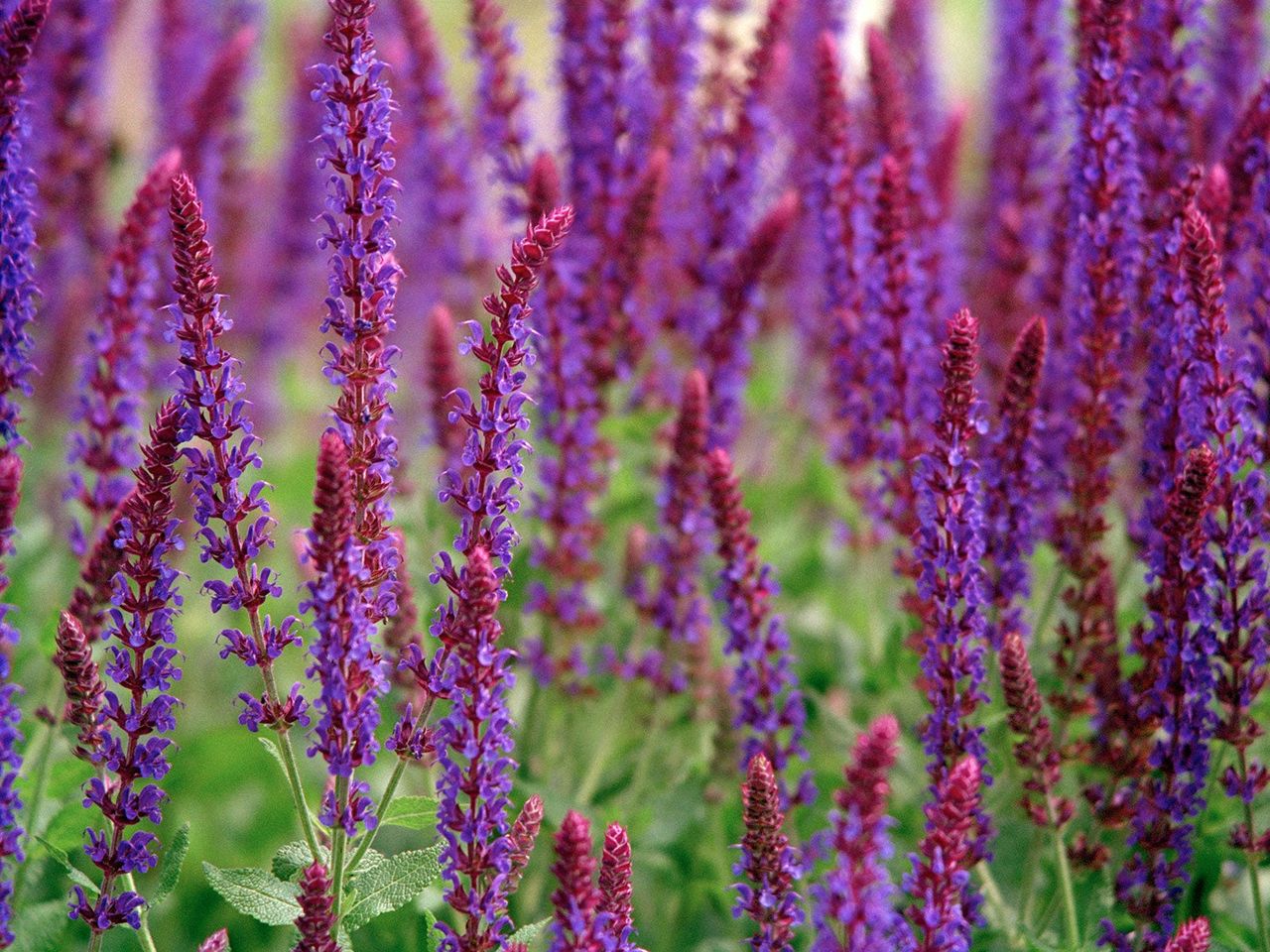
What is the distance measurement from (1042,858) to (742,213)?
1887 millimetres

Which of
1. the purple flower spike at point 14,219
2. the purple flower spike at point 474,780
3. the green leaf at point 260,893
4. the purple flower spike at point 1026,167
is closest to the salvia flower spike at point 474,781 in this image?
the purple flower spike at point 474,780

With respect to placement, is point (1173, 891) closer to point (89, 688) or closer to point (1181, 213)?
point (1181, 213)

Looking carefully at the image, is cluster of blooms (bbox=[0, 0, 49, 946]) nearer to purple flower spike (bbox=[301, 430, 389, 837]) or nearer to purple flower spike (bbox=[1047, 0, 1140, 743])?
purple flower spike (bbox=[301, 430, 389, 837])

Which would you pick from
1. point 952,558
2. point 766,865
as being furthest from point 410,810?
point 952,558

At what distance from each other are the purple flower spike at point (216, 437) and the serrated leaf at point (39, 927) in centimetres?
94

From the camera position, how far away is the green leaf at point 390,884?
239 cm

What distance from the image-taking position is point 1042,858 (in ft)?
11.0

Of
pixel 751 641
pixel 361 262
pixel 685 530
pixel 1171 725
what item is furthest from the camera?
pixel 685 530

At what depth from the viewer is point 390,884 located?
2426mm

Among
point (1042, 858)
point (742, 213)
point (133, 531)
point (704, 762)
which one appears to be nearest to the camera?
point (133, 531)

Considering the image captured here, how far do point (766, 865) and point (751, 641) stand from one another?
32.7 inches

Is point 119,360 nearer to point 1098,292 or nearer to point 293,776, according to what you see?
point 293,776

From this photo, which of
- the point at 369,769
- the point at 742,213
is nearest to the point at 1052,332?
the point at 742,213

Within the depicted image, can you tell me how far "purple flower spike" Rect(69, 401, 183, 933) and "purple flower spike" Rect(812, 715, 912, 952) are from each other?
105 cm
